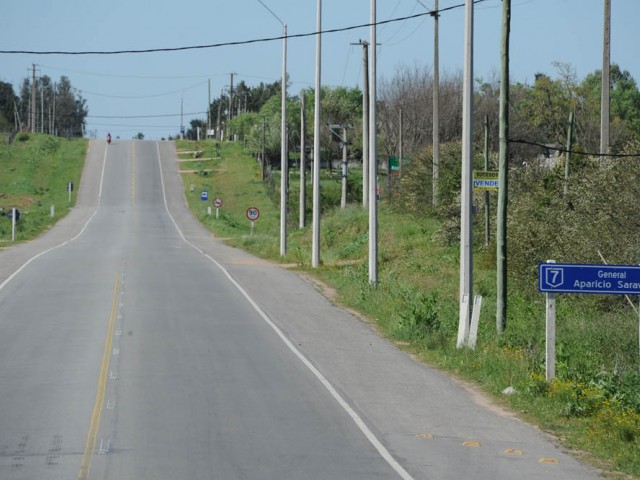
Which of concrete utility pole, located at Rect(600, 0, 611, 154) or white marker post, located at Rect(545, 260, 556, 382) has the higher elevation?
concrete utility pole, located at Rect(600, 0, 611, 154)

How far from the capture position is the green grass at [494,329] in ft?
49.5

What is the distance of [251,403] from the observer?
15.6 metres

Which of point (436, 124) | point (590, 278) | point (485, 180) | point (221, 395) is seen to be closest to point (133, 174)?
point (436, 124)

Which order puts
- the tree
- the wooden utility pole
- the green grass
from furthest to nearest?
the tree < the wooden utility pole < the green grass

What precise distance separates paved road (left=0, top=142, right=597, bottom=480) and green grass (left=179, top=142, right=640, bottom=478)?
2.24 feet

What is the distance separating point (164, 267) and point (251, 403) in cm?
2412

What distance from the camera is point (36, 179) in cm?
9856

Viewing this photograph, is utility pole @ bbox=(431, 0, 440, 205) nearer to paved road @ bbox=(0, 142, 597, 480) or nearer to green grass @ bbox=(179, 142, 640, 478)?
green grass @ bbox=(179, 142, 640, 478)

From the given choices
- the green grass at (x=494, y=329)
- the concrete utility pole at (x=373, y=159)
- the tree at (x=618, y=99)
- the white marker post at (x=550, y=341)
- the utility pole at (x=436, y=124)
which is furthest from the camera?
the tree at (x=618, y=99)

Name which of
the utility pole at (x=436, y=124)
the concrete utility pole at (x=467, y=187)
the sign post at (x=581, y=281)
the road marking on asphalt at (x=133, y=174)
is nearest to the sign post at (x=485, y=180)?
the concrete utility pole at (x=467, y=187)

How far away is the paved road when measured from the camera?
12.0 meters

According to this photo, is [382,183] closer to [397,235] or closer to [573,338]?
[397,235]

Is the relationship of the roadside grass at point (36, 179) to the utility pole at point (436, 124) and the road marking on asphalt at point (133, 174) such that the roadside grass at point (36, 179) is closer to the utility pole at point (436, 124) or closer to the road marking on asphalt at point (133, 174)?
the road marking on asphalt at point (133, 174)

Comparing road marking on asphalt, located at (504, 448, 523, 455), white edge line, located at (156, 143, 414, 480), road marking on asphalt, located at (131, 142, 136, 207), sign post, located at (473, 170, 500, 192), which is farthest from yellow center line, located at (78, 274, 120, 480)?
road marking on asphalt, located at (131, 142, 136, 207)
